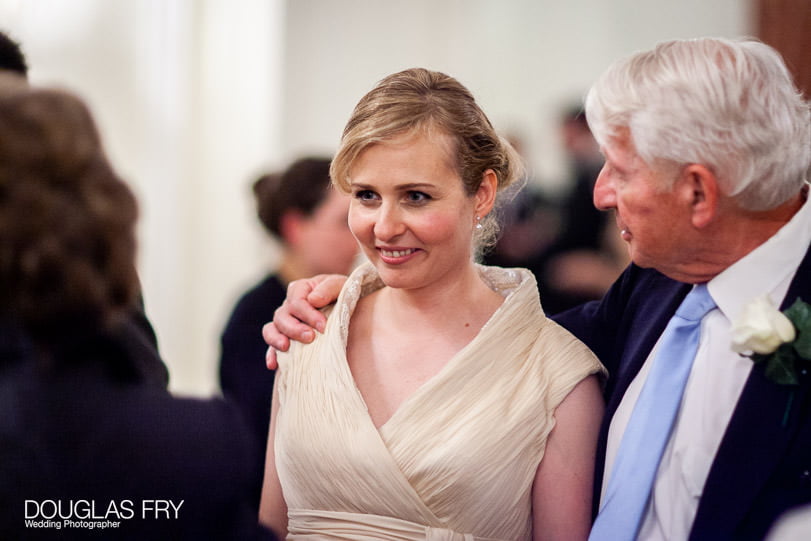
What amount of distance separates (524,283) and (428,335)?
257mm

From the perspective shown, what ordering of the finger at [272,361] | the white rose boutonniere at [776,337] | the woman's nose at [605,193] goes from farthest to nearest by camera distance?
the finger at [272,361]
the woman's nose at [605,193]
the white rose boutonniere at [776,337]

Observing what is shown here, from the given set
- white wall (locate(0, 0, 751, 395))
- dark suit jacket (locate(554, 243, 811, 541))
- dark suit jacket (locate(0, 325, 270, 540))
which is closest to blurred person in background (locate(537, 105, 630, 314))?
white wall (locate(0, 0, 751, 395))

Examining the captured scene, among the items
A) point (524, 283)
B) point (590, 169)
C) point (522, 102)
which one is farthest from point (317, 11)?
point (524, 283)

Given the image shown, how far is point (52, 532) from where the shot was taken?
134 centimetres

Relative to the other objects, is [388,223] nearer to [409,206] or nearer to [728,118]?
[409,206]

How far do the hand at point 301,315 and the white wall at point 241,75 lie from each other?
1.40 m

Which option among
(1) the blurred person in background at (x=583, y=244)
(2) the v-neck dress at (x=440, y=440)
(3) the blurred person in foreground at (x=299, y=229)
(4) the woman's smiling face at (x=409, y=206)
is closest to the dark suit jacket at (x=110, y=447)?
(2) the v-neck dress at (x=440, y=440)

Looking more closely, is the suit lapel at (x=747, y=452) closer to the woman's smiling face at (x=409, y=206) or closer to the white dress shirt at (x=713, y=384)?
the white dress shirt at (x=713, y=384)

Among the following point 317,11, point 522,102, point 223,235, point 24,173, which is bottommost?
point 223,235

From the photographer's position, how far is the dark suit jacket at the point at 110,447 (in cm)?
128

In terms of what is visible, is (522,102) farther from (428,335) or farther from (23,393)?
(23,393)

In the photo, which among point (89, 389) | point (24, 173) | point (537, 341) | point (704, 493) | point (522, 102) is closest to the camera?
point (24, 173)

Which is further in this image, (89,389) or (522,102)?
(522,102)

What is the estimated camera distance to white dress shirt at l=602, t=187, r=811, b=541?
1724mm
